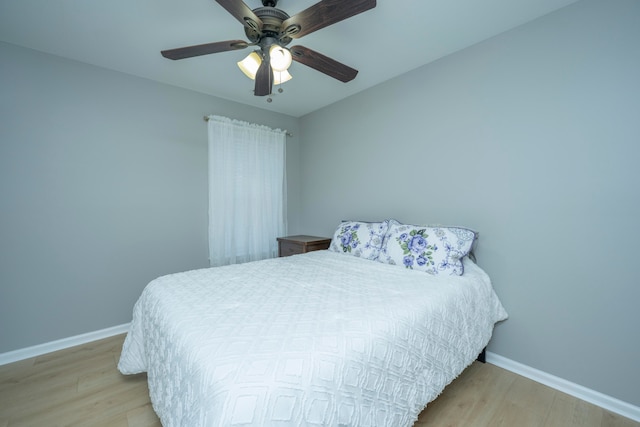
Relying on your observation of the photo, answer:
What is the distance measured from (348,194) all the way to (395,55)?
145cm

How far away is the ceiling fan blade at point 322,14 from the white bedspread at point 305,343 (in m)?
1.41

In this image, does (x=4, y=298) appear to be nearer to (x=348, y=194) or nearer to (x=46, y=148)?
(x=46, y=148)

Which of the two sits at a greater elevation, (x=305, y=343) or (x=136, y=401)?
(x=305, y=343)

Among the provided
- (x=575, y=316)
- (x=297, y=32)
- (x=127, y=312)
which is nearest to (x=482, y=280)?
(x=575, y=316)

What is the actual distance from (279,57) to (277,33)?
0.15 meters

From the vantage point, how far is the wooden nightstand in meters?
2.95

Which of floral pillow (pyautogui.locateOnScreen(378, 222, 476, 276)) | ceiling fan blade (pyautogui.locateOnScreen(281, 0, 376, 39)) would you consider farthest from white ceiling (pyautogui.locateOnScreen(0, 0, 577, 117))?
floral pillow (pyautogui.locateOnScreen(378, 222, 476, 276))

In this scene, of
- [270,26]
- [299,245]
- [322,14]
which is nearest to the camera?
[322,14]

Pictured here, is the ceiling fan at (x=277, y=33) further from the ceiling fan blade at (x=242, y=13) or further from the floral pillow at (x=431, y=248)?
the floral pillow at (x=431, y=248)

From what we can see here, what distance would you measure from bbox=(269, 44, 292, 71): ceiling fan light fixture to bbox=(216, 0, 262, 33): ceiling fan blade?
13 cm

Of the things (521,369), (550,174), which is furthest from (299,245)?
(550,174)

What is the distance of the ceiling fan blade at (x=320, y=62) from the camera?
5.09 ft

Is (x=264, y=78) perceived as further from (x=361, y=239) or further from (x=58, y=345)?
(x=58, y=345)

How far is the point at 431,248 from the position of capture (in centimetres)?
190
